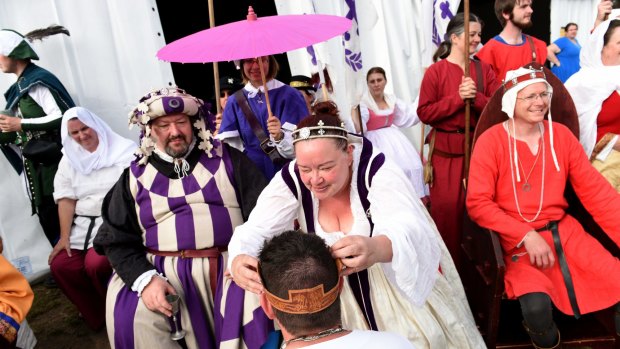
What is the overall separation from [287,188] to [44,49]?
346cm

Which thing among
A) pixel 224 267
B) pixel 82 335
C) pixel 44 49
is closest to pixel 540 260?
pixel 224 267

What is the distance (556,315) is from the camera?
2553 mm

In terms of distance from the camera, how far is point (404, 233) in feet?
5.59

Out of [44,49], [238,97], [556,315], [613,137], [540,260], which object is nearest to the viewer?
[540,260]

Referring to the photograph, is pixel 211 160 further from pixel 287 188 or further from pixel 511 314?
pixel 511 314

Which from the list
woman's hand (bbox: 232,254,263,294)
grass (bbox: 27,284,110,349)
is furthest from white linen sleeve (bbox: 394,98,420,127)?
grass (bbox: 27,284,110,349)

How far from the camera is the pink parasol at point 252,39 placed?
88.0 inches

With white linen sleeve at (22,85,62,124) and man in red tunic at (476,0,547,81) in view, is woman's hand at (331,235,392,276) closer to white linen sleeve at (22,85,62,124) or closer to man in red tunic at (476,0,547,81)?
man in red tunic at (476,0,547,81)

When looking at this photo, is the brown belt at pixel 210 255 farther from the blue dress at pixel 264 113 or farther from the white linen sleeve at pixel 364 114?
the white linen sleeve at pixel 364 114

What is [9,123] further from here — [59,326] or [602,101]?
[602,101]

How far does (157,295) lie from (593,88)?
9.89ft

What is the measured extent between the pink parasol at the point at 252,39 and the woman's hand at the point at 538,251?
4.79ft

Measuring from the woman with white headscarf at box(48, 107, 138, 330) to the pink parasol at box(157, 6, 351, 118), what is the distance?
4.82 feet

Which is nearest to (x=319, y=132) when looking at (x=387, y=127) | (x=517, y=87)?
(x=517, y=87)
